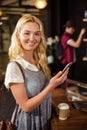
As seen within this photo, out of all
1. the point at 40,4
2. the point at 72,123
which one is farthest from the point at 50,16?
the point at 72,123

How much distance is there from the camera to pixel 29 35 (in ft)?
5.15

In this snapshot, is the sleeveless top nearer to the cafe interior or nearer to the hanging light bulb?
the cafe interior

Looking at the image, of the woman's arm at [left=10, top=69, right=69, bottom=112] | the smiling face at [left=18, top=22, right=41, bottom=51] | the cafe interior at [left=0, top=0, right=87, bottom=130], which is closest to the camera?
the woman's arm at [left=10, top=69, right=69, bottom=112]

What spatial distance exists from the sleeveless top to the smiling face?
0.51 ft

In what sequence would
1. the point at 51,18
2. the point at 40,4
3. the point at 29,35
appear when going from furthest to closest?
the point at 51,18
the point at 40,4
the point at 29,35

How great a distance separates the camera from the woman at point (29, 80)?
1.46 metres

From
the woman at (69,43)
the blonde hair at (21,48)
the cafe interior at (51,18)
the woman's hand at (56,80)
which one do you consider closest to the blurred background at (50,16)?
the cafe interior at (51,18)

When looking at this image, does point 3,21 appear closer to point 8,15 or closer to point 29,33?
point 8,15

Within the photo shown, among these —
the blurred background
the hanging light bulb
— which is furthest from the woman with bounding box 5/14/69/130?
the hanging light bulb

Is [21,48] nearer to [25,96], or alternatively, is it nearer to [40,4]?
[25,96]

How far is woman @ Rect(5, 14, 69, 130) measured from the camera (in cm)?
146

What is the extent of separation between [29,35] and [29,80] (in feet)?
0.89

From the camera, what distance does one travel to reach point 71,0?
21.4ft

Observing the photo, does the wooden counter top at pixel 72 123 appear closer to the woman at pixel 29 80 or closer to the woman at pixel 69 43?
the woman at pixel 29 80
